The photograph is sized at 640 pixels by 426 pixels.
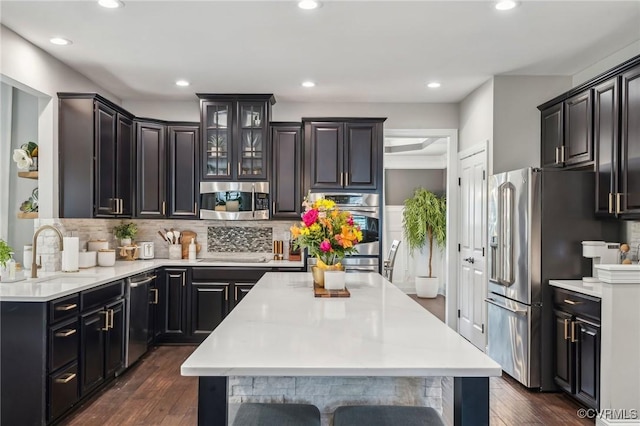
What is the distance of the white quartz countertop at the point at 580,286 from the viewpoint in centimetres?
322

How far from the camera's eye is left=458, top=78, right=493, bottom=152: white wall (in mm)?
4711

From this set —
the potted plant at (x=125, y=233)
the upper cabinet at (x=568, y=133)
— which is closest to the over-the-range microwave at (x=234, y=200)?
the potted plant at (x=125, y=233)

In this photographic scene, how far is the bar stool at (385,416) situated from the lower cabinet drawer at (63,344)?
2.03 metres

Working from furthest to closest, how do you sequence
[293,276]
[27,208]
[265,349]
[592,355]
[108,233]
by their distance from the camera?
[108,233], [27,208], [293,276], [592,355], [265,349]

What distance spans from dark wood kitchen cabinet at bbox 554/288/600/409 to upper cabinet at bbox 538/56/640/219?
713 millimetres

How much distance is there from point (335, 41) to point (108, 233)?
3.32m

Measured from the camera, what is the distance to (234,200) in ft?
17.5

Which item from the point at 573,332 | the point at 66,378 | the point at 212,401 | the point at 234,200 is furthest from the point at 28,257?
the point at 573,332

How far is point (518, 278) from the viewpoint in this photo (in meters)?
3.88

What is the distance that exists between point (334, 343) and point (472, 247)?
3831mm

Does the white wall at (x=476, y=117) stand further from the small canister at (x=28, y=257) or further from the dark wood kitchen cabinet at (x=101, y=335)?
the small canister at (x=28, y=257)

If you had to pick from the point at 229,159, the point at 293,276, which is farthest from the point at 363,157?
the point at 293,276

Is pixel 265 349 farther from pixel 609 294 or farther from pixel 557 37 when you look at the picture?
pixel 557 37

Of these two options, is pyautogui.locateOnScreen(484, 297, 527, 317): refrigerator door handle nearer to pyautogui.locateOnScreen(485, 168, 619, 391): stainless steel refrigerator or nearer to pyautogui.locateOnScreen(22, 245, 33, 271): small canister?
pyautogui.locateOnScreen(485, 168, 619, 391): stainless steel refrigerator
